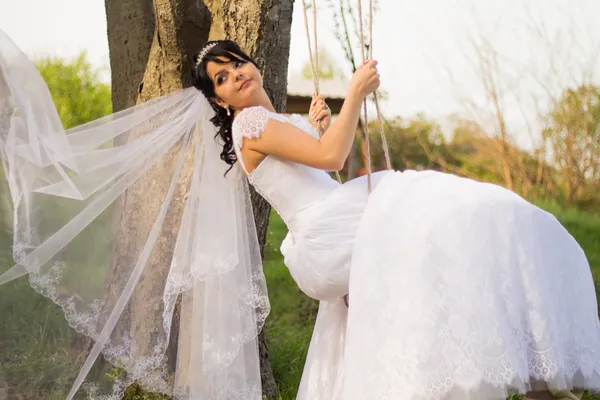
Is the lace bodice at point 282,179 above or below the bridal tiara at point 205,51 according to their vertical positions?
below

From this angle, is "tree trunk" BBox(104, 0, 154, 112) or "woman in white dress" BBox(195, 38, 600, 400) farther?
"tree trunk" BBox(104, 0, 154, 112)

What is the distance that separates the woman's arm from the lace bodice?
4 cm

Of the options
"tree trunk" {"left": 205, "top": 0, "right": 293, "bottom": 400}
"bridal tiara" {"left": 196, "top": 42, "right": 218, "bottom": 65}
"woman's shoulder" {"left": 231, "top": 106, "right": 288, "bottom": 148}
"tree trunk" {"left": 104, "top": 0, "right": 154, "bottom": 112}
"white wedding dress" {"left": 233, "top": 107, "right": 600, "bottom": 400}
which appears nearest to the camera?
"white wedding dress" {"left": 233, "top": 107, "right": 600, "bottom": 400}

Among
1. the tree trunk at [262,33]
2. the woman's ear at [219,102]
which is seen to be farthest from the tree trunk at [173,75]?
the woman's ear at [219,102]

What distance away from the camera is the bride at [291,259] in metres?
2.03

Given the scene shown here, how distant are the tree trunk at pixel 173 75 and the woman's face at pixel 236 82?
0.29 m

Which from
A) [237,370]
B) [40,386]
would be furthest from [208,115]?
[40,386]

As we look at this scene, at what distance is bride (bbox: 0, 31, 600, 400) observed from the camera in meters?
2.03

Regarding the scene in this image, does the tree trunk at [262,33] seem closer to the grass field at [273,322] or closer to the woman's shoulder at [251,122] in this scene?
the woman's shoulder at [251,122]

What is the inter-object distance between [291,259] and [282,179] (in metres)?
0.26

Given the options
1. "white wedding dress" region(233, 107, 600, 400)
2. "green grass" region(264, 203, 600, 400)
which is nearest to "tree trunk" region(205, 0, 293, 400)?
"green grass" region(264, 203, 600, 400)

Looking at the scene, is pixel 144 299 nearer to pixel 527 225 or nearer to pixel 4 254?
pixel 4 254

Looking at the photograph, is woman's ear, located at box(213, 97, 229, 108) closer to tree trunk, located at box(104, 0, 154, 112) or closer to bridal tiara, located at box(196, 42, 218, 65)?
bridal tiara, located at box(196, 42, 218, 65)

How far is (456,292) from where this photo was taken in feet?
6.66
